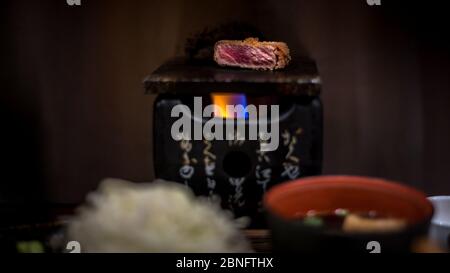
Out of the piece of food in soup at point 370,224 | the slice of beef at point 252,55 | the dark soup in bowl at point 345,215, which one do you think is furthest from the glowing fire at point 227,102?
the piece of food in soup at point 370,224

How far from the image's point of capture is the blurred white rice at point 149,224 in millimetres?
1425

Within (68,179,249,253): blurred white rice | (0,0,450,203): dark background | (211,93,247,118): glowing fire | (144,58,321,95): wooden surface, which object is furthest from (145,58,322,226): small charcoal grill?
(0,0,450,203): dark background

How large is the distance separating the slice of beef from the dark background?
26.4 inches

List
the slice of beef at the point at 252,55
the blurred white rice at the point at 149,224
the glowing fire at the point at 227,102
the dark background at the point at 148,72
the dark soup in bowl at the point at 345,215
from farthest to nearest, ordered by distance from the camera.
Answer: the dark background at the point at 148,72, the slice of beef at the point at 252,55, the glowing fire at the point at 227,102, the blurred white rice at the point at 149,224, the dark soup in bowl at the point at 345,215

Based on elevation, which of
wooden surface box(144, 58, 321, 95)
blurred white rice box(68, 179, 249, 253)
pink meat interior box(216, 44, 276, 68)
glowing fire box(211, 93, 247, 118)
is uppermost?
pink meat interior box(216, 44, 276, 68)

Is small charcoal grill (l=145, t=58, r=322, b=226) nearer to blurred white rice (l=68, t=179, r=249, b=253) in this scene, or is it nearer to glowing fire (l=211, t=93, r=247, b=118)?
glowing fire (l=211, t=93, r=247, b=118)

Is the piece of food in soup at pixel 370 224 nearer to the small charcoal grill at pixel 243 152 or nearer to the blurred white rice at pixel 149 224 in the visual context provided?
the blurred white rice at pixel 149 224

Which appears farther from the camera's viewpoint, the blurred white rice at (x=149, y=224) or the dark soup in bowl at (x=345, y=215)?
the blurred white rice at (x=149, y=224)

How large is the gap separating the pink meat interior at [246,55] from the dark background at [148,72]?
676mm

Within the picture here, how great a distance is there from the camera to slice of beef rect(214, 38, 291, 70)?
8.94ft

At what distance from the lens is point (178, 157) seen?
2.38m

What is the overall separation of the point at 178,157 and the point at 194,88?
294 millimetres
